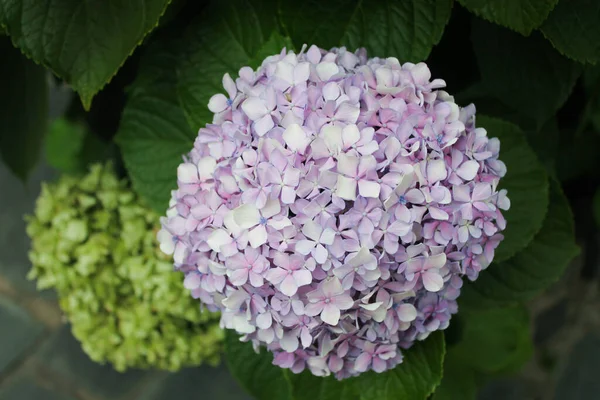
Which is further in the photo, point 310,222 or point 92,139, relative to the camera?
point 92,139

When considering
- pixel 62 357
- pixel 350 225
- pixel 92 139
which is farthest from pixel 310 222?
Result: pixel 62 357

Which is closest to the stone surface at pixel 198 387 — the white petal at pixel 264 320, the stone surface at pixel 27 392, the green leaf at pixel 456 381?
the stone surface at pixel 27 392

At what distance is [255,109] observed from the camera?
621mm

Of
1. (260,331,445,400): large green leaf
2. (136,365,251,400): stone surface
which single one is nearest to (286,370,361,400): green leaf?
(260,331,445,400): large green leaf

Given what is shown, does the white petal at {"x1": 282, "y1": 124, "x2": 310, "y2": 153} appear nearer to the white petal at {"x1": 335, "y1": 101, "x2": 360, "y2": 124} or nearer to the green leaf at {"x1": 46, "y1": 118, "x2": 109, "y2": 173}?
the white petal at {"x1": 335, "y1": 101, "x2": 360, "y2": 124}

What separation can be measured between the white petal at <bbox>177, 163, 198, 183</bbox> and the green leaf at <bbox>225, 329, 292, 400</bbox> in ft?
0.96

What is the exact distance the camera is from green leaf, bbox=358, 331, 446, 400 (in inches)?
28.5

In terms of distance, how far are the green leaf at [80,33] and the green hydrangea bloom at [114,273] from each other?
1.43 feet

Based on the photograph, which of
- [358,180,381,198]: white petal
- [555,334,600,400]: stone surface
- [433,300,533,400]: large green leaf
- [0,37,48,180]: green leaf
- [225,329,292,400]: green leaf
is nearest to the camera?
[358,180,381,198]: white petal

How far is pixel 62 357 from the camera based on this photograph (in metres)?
1.64

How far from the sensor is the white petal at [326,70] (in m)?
0.63

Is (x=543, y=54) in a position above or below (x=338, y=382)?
above

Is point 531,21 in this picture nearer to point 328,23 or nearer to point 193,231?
point 328,23

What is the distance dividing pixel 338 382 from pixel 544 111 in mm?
424
